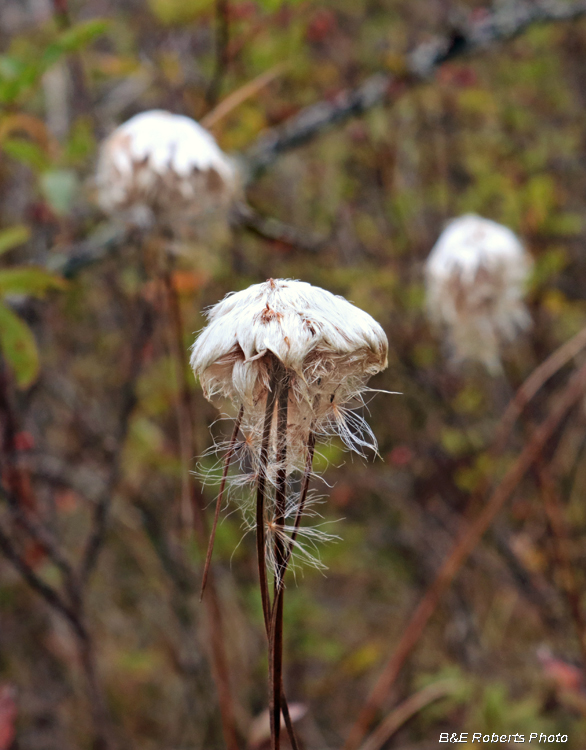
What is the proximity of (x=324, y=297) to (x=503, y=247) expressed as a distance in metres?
1.10

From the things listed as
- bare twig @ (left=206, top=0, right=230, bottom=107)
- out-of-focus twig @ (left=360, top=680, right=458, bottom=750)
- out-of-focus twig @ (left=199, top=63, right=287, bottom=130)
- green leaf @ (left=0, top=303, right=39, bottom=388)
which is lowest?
out-of-focus twig @ (left=360, top=680, right=458, bottom=750)

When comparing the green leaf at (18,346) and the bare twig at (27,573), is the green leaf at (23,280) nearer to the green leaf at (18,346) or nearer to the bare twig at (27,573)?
the green leaf at (18,346)

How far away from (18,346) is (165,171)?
39 centimetres

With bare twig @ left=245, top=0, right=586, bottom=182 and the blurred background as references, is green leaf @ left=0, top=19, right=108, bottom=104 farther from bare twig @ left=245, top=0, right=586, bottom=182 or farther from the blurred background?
bare twig @ left=245, top=0, right=586, bottom=182

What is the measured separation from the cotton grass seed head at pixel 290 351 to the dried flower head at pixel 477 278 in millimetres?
1046

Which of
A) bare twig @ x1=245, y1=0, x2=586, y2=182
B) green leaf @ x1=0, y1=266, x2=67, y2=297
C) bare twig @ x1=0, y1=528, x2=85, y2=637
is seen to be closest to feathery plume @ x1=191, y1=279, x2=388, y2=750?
green leaf @ x1=0, y1=266, x2=67, y2=297

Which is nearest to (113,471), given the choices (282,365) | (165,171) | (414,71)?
(165,171)

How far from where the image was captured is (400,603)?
272 centimetres

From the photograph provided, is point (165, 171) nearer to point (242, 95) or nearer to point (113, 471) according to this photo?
point (242, 95)

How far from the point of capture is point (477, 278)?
1.51 meters

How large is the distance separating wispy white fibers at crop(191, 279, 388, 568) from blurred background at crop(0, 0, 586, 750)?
70 cm

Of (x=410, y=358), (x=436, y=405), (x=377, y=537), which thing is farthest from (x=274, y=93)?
(x=377, y=537)

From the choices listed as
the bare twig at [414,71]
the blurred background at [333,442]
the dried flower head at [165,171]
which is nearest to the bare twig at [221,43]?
the blurred background at [333,442]

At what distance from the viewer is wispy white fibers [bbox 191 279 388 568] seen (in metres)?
0.49
